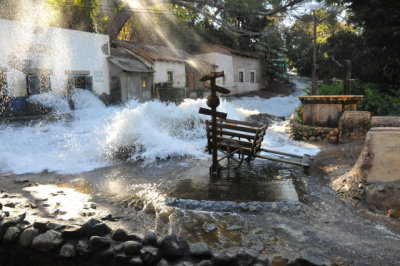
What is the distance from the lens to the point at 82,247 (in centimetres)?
345

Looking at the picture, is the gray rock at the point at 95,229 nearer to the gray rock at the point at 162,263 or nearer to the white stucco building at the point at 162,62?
the gray rock at the point at 162,263

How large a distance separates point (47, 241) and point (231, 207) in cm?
273

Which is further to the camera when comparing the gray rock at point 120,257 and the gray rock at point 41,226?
the gray rock at point 41,226

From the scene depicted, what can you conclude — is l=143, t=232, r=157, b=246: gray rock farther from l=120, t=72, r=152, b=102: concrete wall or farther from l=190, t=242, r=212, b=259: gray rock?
l=120, t=72, r=152, b=102: concrete wall

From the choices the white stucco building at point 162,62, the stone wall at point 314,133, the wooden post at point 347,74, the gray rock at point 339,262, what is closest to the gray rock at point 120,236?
the gray rock at point 339,262

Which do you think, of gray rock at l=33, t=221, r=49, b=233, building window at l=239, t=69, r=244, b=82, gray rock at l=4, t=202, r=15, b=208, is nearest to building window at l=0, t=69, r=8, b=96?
gray rock at l=4, t=202, r=15, b=208

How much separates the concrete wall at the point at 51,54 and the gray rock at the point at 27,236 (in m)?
13.9

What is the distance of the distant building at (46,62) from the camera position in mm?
14922

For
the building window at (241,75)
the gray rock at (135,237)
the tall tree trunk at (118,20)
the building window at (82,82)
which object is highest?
the tall tree trunk at (118,20)

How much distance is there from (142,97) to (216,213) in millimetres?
18193

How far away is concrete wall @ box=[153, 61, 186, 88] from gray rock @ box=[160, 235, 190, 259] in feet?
67.8

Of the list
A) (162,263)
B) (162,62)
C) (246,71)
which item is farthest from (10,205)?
(246,71)

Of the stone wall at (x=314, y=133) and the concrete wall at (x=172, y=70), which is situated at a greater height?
the concrete wall at (x=172, y=70)

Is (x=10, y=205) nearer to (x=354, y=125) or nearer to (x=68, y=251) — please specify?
(x=68, y=251)
